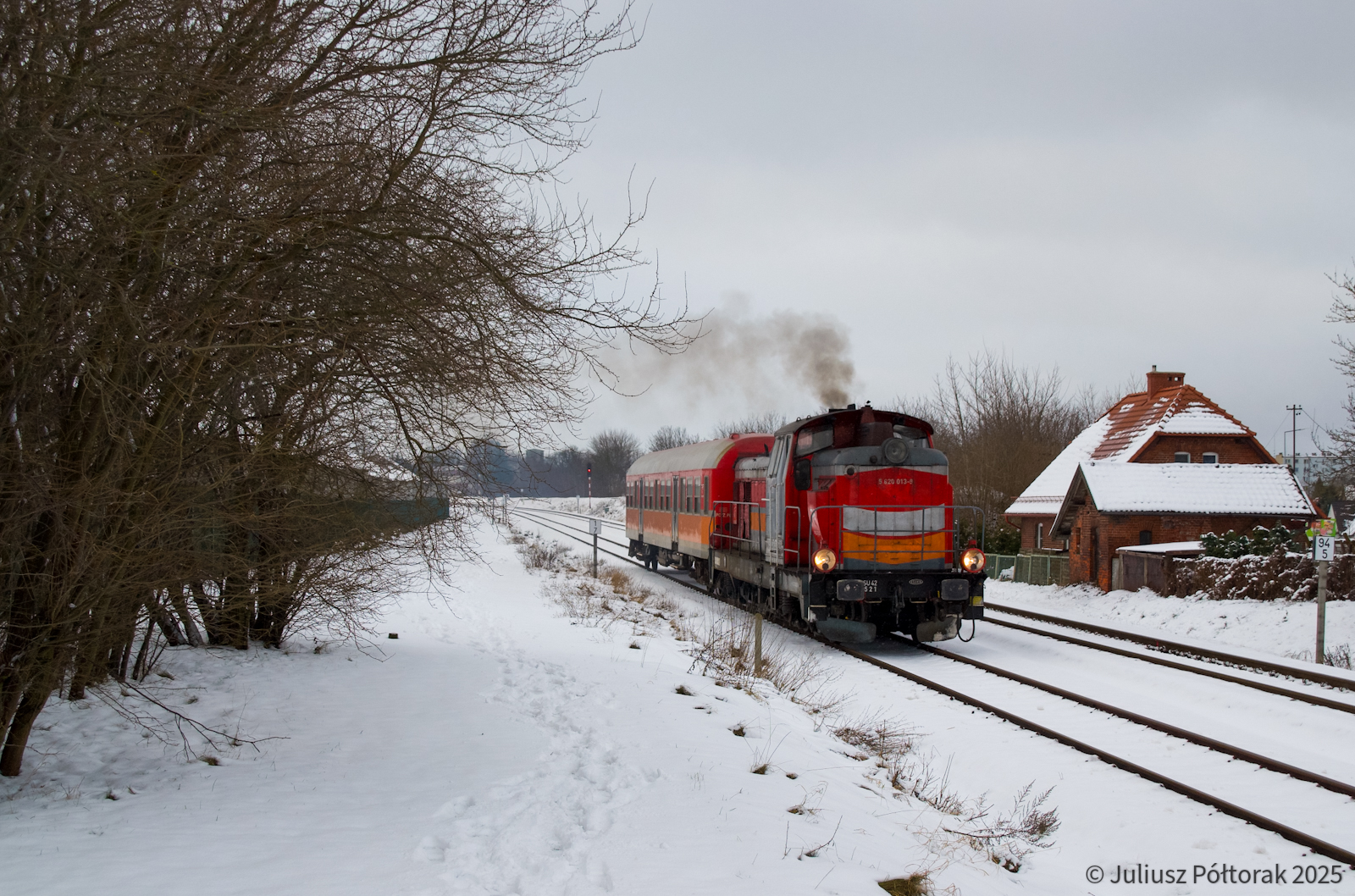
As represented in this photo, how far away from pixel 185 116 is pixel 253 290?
3.35ft

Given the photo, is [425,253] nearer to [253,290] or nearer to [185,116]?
[253,290]

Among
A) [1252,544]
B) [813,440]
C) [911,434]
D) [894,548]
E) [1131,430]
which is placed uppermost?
[1131,430]

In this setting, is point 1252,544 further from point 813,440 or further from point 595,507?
point 595,507

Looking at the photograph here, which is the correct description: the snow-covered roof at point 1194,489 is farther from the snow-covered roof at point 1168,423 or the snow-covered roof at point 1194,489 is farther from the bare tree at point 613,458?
the bare tree at point 613,458

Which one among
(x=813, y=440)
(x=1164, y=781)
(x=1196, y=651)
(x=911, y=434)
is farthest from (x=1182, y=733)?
(x=813, y=440)

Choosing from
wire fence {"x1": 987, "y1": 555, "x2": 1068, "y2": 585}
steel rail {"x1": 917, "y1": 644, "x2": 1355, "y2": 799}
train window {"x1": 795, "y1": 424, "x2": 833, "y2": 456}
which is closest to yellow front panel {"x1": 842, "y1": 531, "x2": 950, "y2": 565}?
train window {"x1": 795, "y1": 424, "x2": 833, "y2": 456}

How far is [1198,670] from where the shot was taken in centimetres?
Answer: 1192

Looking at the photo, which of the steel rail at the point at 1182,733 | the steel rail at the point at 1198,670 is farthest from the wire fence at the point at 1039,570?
the steel rail at the point at 1182,733

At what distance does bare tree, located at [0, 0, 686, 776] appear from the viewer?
4520 mm

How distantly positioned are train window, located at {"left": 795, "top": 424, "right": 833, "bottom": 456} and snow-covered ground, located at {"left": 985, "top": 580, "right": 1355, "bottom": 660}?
24.7 ft

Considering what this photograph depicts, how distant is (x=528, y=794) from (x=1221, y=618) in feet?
51.9

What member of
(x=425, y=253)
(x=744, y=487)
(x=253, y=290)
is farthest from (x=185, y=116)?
(x=744, y=487)

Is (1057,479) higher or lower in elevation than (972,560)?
higher

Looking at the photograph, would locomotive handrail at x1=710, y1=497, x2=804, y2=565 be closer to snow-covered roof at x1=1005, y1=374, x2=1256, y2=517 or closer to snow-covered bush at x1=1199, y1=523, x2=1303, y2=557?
snow-covered bush at x1=1199, y1=523, x2=1303, y2=557
